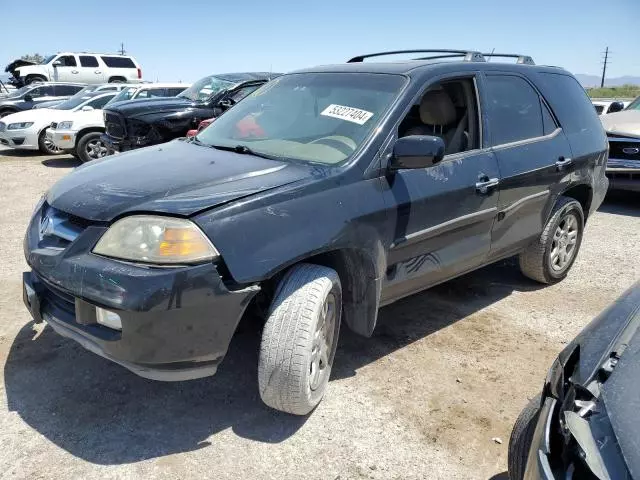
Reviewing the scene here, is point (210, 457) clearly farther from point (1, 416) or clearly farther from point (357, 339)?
point (357, 339)

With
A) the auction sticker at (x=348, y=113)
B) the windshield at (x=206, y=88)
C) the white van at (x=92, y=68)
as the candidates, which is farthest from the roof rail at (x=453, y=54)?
the white van at (x=92, y=68)

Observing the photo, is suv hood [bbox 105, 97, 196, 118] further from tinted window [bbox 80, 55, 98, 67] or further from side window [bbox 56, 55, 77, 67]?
side window [bbox 56, 55, 77, 67]

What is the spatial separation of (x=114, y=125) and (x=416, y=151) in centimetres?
654

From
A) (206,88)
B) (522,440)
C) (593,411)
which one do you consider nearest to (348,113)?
(522,440)

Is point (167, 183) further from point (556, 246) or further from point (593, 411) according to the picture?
point (556, 246)

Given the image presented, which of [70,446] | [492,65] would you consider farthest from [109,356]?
[492,65]

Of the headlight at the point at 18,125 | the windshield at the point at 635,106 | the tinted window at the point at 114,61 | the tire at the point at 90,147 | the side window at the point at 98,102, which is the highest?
the tinted window at the point at 114,61

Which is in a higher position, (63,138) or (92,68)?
(92,68)

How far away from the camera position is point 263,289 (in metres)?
2.81

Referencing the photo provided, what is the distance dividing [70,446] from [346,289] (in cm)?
153

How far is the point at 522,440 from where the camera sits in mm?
2152

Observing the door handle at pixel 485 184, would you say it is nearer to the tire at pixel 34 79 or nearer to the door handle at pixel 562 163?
the door handle at pixel 562 163

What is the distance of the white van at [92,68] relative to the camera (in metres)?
23.6

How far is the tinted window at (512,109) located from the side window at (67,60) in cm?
2346
